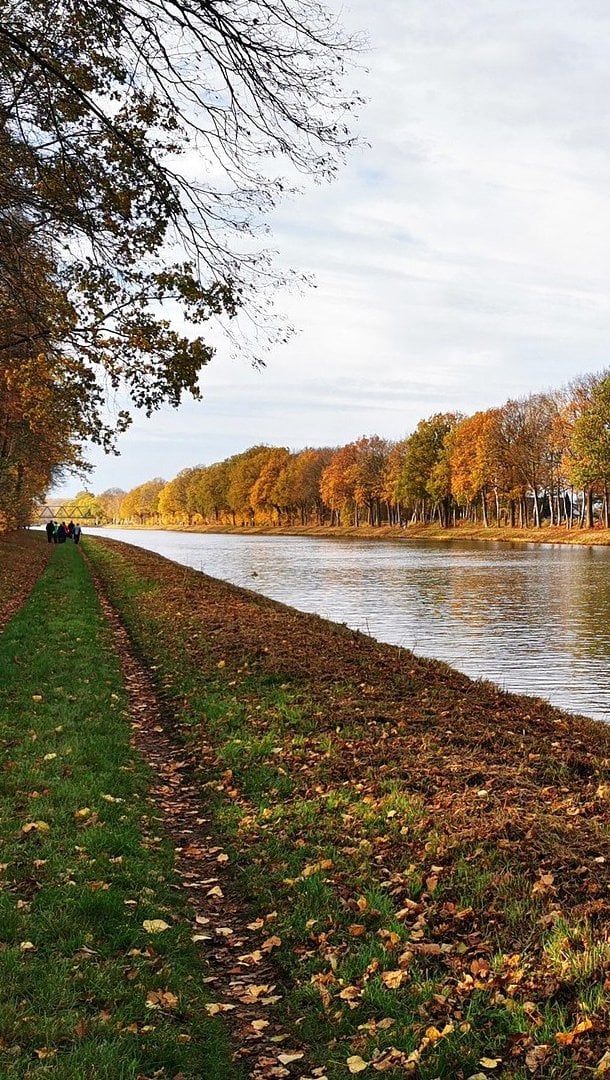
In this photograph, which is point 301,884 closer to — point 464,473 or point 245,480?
point 464,473

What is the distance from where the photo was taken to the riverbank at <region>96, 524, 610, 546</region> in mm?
70350

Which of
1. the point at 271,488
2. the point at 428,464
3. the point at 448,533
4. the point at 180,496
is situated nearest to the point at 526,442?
the point at 448,533

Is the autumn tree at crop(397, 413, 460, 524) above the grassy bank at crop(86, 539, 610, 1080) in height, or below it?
above

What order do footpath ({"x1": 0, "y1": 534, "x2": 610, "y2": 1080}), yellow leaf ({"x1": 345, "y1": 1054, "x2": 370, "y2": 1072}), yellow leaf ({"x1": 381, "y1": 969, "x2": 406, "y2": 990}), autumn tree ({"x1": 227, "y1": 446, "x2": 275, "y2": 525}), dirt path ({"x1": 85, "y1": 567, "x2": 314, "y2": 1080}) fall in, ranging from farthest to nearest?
1. autumn tree ({"x1": 227, "y1": 446, "x2": 275, "y2": 525})
2. yellow leaf ({"x1": 381, "y1": 969, "x2": 406, "y2": 990})
3. dirt path ({"x1": 85, "y1": 567, "x2": 314, "y2": 1080})
4. footpath ({"x1": 0, "y1": 534, "x2": 610, "y2": 1080})
5. yellow leaf ({"x1": 345, "y1": 1054, "x2": 370, "y2": 1072})

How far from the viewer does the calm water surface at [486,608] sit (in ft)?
54.2

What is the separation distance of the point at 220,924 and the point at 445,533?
291ft

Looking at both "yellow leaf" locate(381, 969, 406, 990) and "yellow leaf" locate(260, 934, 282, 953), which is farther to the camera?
"yellow leaf" locate(260, 934, 282, 953)

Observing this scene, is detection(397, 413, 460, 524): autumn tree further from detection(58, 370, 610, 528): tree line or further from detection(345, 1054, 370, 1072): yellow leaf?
detection(345, 1054, 370, 1072): yellow leaf

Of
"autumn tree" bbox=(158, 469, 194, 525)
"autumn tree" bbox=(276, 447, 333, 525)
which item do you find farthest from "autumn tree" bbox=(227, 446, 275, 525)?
"autumn tree" bbox=(158, 469, 194, 525)

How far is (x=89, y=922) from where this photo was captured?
5434mm

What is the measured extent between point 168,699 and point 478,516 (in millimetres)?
94722

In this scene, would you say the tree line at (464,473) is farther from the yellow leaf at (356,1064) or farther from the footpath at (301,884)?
the yellow leaf at (356,1064)

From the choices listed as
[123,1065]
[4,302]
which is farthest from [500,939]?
[4,302]

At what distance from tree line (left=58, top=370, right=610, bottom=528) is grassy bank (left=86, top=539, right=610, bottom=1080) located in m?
58.7
